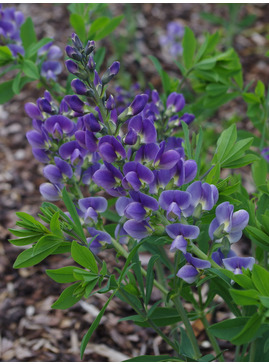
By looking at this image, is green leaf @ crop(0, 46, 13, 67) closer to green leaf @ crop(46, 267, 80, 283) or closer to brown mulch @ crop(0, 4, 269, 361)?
green leaf @ crop(46, 267, 80, 283)

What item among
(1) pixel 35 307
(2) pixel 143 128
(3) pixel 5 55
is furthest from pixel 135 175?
(1) pixel 35 307

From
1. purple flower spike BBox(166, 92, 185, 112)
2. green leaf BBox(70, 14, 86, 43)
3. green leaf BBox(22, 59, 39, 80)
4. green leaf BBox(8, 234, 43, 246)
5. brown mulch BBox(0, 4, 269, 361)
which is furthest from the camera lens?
brown mulch BBox(0, 4, 269, 361)

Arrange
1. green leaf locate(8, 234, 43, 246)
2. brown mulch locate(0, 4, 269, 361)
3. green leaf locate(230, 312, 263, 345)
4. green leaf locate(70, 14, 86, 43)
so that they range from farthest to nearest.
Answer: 1. brown mulch locate(0, 4, 269, 361)
2. green leaf locate(70, 14, 86, 43)
3. green leaf locate(8, 234, 43, 246)
4. green leaf locate(230, 312, 263, 345)

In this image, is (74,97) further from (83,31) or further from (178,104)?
(83,31)

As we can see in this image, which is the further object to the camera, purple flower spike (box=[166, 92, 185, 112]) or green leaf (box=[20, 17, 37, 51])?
green leaf (box=[20, 17, 37, 51])

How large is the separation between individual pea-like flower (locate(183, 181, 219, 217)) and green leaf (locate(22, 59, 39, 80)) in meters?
0.83

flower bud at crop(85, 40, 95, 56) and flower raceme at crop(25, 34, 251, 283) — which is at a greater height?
flower bud at crop(85, 40, 95, 56)

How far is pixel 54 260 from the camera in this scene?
8.55ft

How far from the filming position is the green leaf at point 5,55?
72.5 inches

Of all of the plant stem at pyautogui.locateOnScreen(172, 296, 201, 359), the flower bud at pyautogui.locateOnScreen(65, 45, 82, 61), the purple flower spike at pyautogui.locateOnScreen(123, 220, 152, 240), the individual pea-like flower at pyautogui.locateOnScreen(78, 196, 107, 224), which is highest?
the flower bud at pyautogui.locateOnScreen(65, 45, 82, 61)

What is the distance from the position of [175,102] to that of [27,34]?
70cm

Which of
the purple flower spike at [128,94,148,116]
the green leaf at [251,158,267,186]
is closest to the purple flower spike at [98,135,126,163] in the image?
the purple flower spike at [128,94,148,116]

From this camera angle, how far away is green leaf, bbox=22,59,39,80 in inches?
70.6

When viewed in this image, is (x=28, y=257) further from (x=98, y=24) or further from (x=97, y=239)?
(x=98, y=24)
